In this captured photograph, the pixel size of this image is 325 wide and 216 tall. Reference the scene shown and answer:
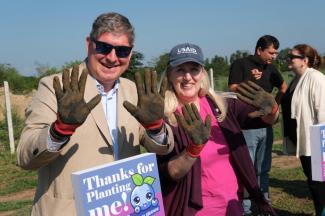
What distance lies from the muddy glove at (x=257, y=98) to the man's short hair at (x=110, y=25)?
0.82m

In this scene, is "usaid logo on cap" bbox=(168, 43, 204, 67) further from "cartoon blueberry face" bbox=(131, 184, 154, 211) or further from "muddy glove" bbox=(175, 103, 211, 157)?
"cartoon blueberry face" bbox=(131, 184, 154, 211)

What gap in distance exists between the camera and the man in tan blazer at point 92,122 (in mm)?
1918

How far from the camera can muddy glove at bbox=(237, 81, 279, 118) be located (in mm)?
2602

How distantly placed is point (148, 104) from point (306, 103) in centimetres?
290

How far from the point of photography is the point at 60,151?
1945 mm

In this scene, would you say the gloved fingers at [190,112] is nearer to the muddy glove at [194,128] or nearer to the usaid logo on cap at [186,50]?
the muddy glove at [194,128]

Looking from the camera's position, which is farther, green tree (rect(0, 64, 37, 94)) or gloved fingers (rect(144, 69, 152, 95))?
green tree (rect(0, 64, 37, 94))

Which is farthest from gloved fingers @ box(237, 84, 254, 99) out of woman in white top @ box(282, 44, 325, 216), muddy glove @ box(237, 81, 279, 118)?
woman in white top @ box(282, 44, 325, 216)

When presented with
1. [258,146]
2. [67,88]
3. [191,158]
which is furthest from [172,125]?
[258,146]

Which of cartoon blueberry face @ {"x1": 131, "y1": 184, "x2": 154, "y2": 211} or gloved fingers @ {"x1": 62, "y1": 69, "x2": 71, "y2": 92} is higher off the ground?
gloved fingers @ {"x1": 62, "y1": 69, "x2": 71, "y2": 92}

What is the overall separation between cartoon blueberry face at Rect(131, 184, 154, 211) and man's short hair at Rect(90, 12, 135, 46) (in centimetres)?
72

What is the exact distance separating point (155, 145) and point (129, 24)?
0.59m

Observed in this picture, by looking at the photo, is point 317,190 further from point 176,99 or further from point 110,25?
point 110,25

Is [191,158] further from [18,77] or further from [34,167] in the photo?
[18,77]
